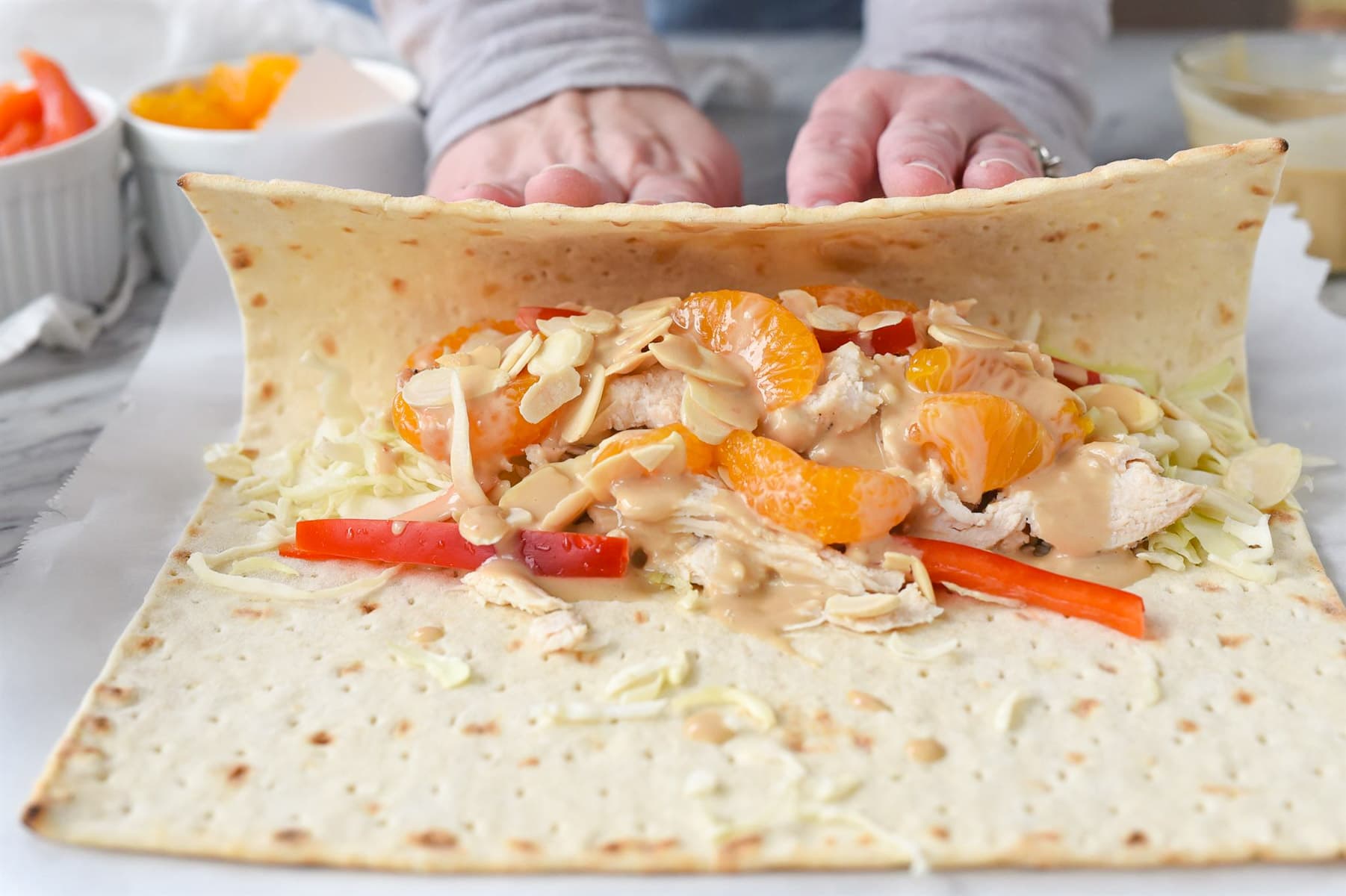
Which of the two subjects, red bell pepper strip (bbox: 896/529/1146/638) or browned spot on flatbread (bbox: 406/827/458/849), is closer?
browned spot on flatbread (bbox: 406/827/458/849)

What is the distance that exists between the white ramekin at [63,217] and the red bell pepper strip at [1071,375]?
9.32 feet

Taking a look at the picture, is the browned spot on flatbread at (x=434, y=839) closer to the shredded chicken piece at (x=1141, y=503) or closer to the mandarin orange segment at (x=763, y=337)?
the mandarin orange segment at (x=763, y=337)

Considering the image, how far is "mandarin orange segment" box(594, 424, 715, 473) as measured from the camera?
2480mm

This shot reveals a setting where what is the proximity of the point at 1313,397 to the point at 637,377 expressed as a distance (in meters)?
1.83

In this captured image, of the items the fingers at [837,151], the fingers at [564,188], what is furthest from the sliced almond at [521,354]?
the fingers at [837,151]

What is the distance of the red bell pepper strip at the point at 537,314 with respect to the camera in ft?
8.93

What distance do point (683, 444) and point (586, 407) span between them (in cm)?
23

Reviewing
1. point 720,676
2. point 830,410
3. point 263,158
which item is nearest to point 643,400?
point 830,410

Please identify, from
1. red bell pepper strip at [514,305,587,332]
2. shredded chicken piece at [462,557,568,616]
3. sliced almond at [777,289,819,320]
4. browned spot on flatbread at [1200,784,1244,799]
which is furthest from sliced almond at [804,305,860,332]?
browned spot on flatbread at [1200,784,1244,799]

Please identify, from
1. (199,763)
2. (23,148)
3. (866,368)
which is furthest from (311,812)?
(23,148)

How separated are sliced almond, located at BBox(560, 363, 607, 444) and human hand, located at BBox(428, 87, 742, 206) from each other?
2.17 ft

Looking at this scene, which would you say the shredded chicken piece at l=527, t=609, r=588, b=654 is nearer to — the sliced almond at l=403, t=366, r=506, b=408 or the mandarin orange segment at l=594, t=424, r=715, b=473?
the mandarin orange segment at l=594, t=424, r=715, b=473

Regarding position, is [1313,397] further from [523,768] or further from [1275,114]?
[523,768]

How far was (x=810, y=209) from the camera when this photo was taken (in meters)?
2.44
